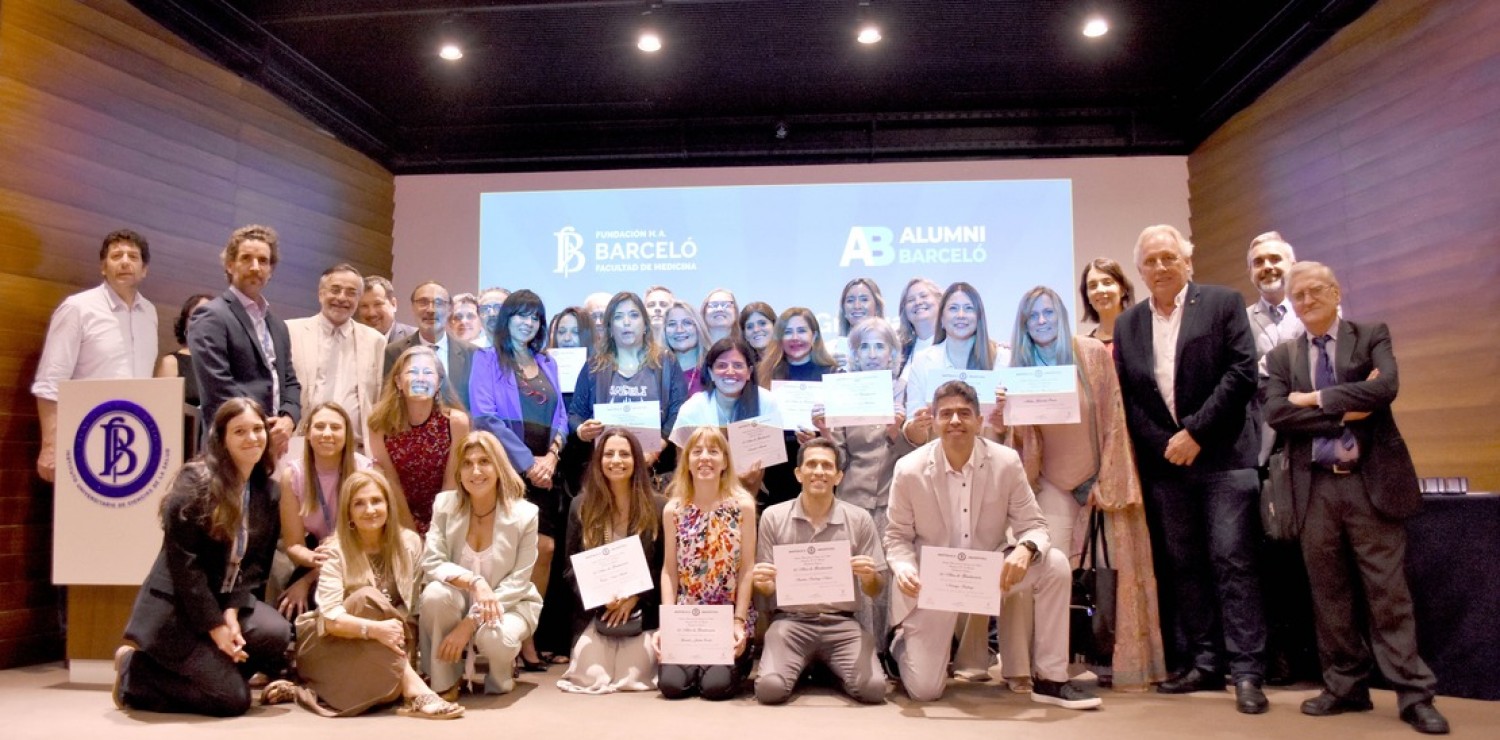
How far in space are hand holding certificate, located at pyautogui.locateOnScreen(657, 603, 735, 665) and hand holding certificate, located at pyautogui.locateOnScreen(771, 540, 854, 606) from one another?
0.27m

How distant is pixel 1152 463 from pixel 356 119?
6.97 m

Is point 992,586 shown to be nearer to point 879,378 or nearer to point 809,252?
point 879,378

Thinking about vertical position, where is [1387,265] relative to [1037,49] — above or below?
below

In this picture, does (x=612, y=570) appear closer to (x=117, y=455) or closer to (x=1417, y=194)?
(x=117, y=455)

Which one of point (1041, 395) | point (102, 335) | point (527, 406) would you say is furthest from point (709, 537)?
point (102, 335)

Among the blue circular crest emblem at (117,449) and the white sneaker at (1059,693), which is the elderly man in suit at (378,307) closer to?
the blue circular crest emblem at (117,449)

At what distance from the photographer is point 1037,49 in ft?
23.9

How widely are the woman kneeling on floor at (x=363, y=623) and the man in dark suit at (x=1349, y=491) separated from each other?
3419mm

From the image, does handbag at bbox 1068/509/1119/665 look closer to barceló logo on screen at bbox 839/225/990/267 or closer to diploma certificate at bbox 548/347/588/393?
diploma certificate at bbox 548/347/588/393

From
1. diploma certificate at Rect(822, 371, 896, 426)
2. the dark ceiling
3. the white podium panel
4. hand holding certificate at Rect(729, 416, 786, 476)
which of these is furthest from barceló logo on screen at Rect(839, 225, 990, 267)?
the white podium panel

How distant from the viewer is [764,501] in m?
4.88

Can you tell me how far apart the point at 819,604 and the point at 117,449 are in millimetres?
3300

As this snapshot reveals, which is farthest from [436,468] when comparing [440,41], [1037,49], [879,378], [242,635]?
[1037,49]

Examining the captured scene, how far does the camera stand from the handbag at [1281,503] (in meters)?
3.78
